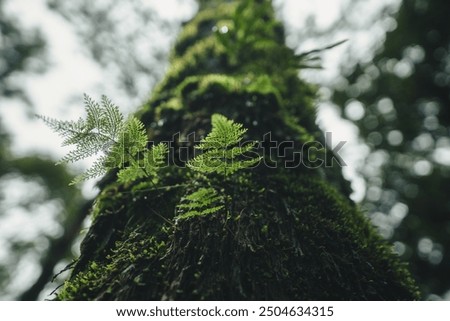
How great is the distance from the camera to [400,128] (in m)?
8.46

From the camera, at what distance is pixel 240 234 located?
3.96ft

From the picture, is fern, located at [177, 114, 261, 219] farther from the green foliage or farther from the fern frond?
the fern frond

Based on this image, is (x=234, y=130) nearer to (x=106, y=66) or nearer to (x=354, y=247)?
(x=354, y=247)

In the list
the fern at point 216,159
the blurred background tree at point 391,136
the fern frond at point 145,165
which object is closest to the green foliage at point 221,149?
the fern at point 216,159

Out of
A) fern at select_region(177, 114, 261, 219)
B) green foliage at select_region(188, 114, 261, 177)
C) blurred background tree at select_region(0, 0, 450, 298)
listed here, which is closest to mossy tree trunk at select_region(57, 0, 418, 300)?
fern at select_region(177, 114, 261, 219)

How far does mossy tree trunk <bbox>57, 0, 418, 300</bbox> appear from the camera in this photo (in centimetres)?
109

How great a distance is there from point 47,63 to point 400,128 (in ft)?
33.8

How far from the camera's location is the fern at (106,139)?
129 centimetres

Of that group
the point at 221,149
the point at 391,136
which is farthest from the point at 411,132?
the point at 221,149

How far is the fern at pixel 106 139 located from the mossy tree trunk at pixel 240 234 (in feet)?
0.61

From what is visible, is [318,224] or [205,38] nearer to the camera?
[318,224]

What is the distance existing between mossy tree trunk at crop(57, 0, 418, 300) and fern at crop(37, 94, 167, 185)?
0.61 feet

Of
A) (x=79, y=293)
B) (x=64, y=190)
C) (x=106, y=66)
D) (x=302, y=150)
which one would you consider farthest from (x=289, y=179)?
(x=64, y=190)

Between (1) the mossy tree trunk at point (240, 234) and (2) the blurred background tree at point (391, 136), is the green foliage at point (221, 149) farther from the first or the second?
(2) the blurred background tree at point (391, 136)
